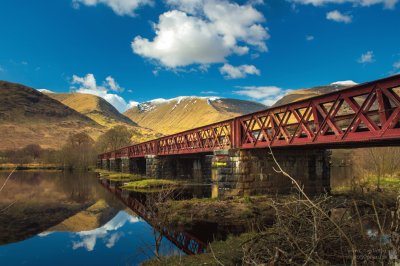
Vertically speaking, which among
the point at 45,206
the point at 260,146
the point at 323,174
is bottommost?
the point at 45,206

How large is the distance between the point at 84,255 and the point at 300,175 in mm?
13363

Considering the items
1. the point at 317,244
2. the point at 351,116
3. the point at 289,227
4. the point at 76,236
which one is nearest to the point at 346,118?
the point at 351,116

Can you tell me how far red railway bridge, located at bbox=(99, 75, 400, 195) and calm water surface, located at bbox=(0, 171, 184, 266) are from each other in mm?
6216

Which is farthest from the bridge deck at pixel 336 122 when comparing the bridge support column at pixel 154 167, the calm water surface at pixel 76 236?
the bridge support column at pixel 154 167

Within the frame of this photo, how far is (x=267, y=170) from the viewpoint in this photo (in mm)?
19031

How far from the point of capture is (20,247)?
38.8 ft

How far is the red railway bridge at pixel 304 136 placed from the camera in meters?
11.2

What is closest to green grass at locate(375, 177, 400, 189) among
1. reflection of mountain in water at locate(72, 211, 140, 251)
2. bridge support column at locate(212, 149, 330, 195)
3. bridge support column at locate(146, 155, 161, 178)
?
bridge support column at locate(212, 149, 330, 195)

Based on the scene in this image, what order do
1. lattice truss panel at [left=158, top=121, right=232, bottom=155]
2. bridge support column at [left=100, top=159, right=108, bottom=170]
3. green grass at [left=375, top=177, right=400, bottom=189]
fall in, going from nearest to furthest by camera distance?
green grass at [left=375, top=177, right=400, bottom=189] < lattice truss panel at [left=158, top=121, right=232, bottom=155] < bridge support column at [left=100, top=159, right=108, bottom=170]

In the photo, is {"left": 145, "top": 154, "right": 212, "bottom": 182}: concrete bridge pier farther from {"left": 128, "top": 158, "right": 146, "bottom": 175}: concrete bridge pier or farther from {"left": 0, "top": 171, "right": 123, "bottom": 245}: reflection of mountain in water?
{"left": 128, "top": 158, "right": 146, "bottom": 175}: concrete bridge pier

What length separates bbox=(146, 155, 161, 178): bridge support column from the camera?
129ft

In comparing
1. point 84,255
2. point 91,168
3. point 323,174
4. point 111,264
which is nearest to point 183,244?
point 111,264

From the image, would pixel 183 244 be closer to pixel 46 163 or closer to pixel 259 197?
pixel 259 197

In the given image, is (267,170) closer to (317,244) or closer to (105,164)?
(317,244)
